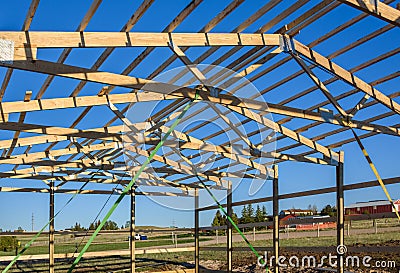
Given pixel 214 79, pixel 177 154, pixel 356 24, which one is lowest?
pixel 177 154

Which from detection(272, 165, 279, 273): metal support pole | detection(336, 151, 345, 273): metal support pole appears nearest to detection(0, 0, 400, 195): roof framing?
detection(336, 151, 345, 273): metal support pole

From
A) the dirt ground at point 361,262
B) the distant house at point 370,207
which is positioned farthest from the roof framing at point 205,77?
the distant house at point 370,207

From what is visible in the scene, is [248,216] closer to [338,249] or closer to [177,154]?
[177,154]

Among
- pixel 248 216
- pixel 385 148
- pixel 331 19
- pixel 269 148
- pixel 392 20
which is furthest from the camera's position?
pixel 248 216

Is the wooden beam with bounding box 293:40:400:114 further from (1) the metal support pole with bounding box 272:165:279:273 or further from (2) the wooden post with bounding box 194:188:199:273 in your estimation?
(2) the wooden post with bounding box 194:188:199:273

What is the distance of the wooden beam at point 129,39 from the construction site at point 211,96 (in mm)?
12

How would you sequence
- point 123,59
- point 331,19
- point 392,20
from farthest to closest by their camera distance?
point 123,59 → point 331,19 → point 392,20

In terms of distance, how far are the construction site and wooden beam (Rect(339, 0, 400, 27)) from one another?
0.02m

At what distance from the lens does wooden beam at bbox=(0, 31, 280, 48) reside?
436cm

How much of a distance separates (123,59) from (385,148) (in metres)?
6.02

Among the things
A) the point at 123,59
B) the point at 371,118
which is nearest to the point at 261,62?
the point at 123,59

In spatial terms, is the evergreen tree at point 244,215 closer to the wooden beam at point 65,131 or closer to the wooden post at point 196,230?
the wooden post at point 196,230

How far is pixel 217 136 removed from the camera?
31.3 feet

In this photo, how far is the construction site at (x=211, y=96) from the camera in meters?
5.03
